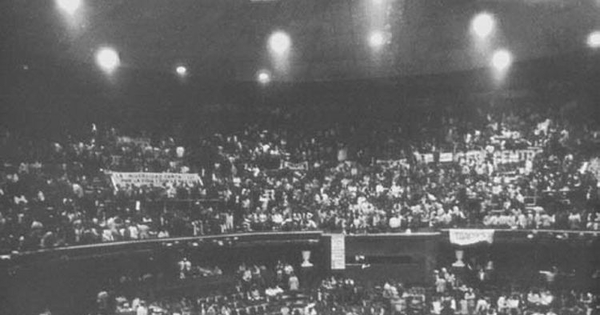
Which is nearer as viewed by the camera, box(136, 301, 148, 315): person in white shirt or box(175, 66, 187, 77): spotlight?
box(136, 301, 148, 315): person in white shirt

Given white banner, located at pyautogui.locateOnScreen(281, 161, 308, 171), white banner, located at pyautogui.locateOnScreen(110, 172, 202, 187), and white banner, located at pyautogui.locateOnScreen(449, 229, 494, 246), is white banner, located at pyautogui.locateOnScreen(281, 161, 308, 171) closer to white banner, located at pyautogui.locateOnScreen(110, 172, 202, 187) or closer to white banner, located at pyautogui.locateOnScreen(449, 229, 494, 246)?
white banner, located at pyautogui.locateOnScreen(110, 172, 202, 187)

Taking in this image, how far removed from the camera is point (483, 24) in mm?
25250

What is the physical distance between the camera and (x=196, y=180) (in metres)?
25.8

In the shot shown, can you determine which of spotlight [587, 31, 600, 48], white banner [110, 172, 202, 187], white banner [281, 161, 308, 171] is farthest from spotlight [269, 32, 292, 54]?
spotlight [587, 31, 600, 48]

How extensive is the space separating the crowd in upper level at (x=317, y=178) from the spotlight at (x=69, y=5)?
411 cm

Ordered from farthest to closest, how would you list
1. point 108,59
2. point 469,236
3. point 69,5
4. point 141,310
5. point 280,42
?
point 280,42, point 108,59, point 469,236, point 141,310, point 69,5

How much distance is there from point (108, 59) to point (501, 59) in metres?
15.8

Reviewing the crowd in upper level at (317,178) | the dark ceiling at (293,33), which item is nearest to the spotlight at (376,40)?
the dark ceiling at (293,33)

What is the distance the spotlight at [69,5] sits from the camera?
63.4 ft

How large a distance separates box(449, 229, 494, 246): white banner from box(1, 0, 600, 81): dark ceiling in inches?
303

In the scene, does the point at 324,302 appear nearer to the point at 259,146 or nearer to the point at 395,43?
the point at 259,146

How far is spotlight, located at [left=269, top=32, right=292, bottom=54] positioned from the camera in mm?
26594

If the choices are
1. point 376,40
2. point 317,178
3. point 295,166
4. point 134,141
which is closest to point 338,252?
point 317,178

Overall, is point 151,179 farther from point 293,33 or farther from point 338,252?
point 293,33
